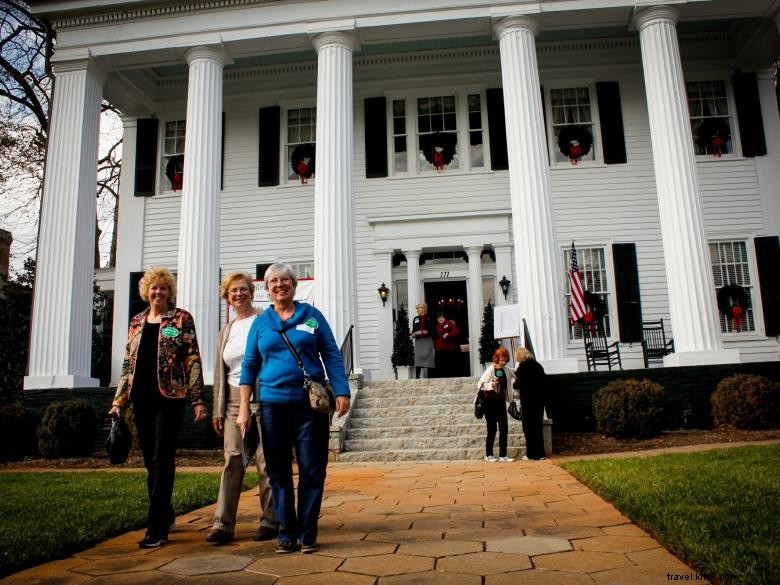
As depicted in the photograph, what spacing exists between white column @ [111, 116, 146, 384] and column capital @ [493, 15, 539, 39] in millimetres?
9621

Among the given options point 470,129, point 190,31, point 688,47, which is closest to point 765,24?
point 688,47

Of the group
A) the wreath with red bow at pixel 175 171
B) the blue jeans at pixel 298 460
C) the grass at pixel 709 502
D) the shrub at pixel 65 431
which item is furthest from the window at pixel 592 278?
the blue jeans at pixel 298 460

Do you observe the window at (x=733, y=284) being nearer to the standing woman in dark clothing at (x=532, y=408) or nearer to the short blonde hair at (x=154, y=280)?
the standing woman in dark clothing at (x=532, y=408)

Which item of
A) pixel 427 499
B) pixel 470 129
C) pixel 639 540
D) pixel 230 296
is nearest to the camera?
pixel 639 540

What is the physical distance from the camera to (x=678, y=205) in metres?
12.1

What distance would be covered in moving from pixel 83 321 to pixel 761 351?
562 inches

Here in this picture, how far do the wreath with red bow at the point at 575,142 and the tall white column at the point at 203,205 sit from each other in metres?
7.98

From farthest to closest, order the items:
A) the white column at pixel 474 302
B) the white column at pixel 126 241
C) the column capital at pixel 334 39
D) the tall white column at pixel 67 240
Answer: the white column at pixel 126 241, the white column at pixel 474 302, the column capital at pixel 334 39, the tall white column at pixel 67 240

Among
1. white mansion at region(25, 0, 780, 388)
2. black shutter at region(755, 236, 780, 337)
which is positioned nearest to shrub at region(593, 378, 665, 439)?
white mansion at region(25, 0, 780, 388)

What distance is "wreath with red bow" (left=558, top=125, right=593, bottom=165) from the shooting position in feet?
50.8

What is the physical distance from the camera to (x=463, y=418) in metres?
10.5

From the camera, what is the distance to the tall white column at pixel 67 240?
12.8 m

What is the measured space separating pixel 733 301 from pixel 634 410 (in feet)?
19.6

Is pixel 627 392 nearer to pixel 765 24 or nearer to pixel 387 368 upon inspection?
pixel 387 368
